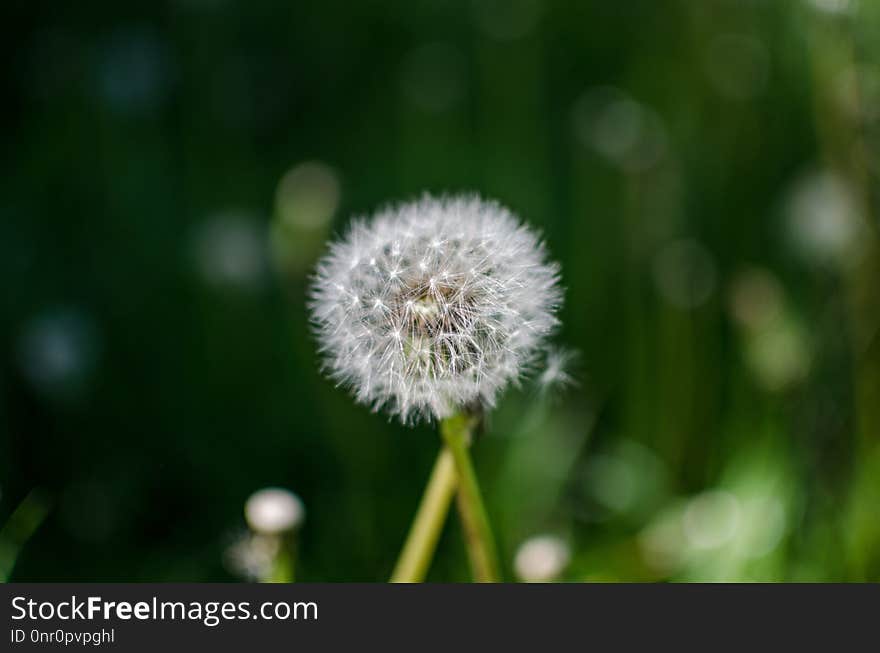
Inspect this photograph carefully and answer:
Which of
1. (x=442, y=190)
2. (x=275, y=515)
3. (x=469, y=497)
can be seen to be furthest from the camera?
(x=442, y=190)

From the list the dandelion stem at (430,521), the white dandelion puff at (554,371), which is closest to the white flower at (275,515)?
the dandelion stem at (430,521)

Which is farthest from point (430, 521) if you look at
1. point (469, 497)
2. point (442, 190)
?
point (442, 190)

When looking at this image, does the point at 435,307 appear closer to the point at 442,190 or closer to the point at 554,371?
the point at 554,371

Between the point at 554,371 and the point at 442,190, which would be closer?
the point at 554,371

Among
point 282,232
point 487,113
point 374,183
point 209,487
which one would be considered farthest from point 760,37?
point 209,487

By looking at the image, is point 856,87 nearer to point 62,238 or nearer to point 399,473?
point 399,473

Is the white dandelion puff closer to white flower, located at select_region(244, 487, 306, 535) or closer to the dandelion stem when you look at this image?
the dandelion stem

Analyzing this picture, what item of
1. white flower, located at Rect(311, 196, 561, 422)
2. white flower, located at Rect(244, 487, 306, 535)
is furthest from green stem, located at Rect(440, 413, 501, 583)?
white flower, located at Rect(244, 487, 306, 535)

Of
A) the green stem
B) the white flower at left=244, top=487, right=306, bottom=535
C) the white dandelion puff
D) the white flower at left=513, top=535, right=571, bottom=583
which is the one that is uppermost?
the white dandelion puff

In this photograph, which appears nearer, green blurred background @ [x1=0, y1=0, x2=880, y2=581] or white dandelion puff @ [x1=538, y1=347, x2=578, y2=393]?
white dandelion puff @ [x1=538, y1=347, x2=578, y2=393]
